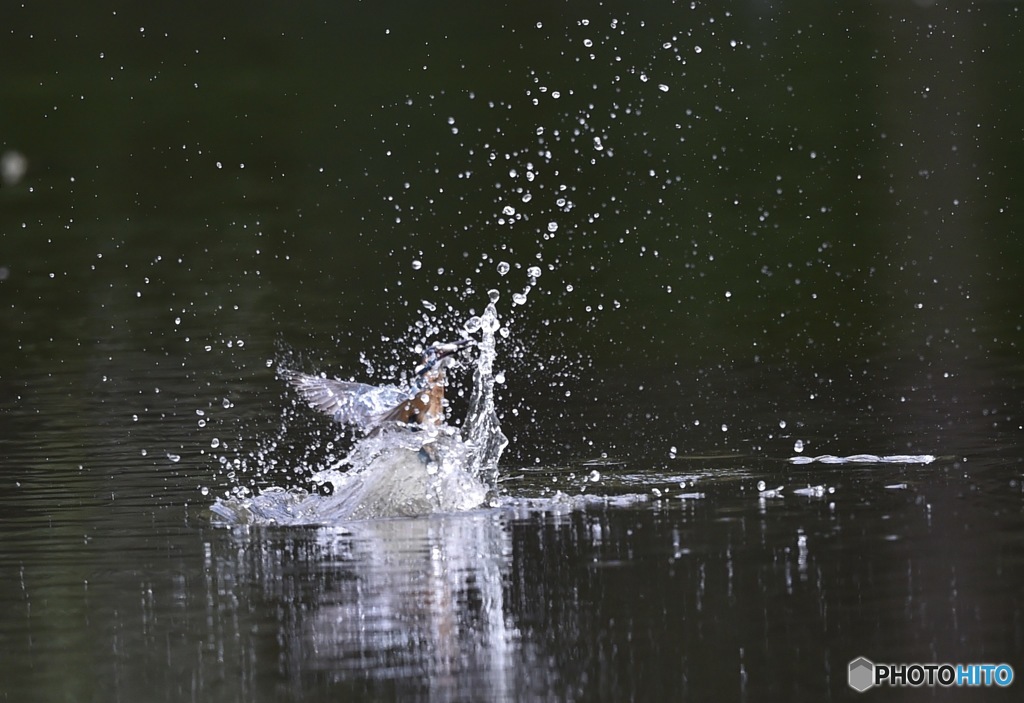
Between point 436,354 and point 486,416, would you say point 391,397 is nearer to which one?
point 436,354

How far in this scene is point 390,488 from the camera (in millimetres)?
12828

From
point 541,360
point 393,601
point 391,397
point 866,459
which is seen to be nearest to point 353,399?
point 391,397

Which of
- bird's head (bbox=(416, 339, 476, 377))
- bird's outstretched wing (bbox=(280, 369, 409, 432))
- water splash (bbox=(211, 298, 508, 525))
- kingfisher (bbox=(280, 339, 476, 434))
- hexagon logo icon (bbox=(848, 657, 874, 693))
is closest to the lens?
hexagon logo icon (bbox=(848, 657, 874, 693))

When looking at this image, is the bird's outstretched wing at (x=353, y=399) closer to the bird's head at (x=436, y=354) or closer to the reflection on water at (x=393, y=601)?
the bird's head at (x=436, y=354)

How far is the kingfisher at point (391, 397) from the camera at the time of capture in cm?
1301

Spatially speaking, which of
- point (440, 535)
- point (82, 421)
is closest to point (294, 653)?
point (440, 535)

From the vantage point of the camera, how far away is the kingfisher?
1301 centimetres

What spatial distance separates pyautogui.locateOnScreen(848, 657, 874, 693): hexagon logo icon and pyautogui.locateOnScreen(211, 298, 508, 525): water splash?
4.46 meters

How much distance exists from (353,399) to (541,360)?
624cm

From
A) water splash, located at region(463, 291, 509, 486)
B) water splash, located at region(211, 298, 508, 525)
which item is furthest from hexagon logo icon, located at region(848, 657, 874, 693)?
water splash, located at region(463, 291, 509, 486)

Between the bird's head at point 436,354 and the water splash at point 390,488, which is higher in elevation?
the bird's head at point 436,354

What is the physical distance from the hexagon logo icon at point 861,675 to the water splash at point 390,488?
176 inches

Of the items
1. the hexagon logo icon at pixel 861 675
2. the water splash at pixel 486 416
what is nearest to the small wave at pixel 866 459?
the water splash at pixel 486 416

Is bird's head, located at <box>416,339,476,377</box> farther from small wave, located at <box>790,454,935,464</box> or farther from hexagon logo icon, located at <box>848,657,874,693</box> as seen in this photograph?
hexagon logo icon, located at <box>848,657,874,693</box>
